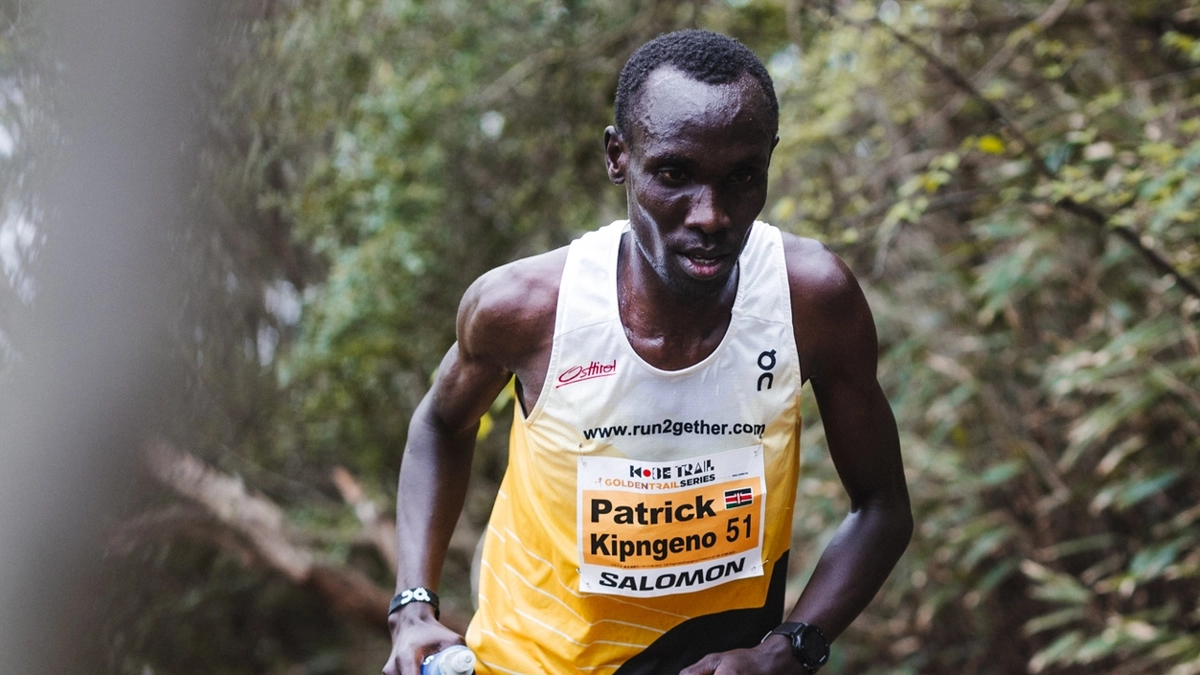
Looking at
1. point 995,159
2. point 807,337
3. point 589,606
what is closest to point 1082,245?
point 995,159

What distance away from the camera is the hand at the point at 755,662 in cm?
207

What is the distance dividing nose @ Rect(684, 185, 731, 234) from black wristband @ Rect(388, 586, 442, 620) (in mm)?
964

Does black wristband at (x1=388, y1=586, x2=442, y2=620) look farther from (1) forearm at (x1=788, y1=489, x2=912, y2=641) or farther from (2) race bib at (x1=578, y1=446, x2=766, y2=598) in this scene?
Answer: (1) forearm at (x1=788, y1=489, x2=912, y2=641)

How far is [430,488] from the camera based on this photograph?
2424 millimetres

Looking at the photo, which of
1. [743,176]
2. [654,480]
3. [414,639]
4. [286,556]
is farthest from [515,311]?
[286,556]

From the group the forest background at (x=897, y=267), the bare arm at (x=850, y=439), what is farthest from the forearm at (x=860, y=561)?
the forest background at (x=897, y=267)

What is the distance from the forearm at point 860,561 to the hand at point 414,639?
71 cm

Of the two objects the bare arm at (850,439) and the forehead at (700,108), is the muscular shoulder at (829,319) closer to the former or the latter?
the bare arm at (850,439)

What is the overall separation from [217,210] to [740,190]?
4.22 feet

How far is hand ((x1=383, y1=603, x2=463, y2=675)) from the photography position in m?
2.09

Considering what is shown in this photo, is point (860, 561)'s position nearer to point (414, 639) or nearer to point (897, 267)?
point (414, 639)

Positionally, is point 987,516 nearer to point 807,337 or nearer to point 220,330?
point 807,337

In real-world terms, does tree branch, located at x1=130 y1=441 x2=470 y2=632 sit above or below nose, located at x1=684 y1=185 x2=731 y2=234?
below

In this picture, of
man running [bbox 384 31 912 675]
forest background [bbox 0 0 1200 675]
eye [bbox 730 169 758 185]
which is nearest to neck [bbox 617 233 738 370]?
man running [bbox 384 31 912 675]
